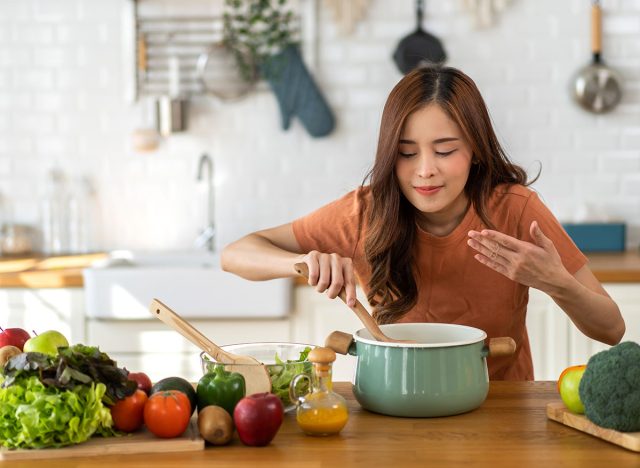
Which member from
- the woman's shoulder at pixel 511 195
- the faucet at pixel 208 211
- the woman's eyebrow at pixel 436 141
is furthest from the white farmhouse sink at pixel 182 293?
the woman's eyebrow at pixel 436 141

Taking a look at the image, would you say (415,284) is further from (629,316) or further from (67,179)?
(67,179)

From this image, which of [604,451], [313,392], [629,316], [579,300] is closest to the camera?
[604,451]

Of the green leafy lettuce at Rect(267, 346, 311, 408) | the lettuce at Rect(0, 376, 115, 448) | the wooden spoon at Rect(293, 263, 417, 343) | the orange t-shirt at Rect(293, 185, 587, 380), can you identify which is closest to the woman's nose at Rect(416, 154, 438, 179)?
the orange t-shirt at Rect(293, 185, 587, 380)

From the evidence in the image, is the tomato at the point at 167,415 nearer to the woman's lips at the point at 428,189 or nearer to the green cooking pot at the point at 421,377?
the green cooking pot at the point at 421,377

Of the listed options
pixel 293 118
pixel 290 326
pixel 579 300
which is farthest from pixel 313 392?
pixel 293 118

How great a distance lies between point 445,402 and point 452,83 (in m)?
0.77

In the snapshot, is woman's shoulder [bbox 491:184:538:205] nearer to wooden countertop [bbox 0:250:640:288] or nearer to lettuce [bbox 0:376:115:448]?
lettuce [bbox 0:376:115:448]

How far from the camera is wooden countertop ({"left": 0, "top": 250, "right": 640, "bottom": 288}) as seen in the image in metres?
3.53

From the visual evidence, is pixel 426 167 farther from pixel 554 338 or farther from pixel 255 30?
pixel 255 30

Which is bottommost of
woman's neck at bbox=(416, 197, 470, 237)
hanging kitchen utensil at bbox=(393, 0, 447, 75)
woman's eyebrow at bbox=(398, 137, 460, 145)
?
woman's neck at bbox=(416, 197, 470, 237)

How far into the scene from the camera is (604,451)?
159 cm

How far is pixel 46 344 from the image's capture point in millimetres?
1808

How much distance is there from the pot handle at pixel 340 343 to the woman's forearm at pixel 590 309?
45 cm

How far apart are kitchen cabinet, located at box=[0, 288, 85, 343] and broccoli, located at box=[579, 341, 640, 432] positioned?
2.41 metres
